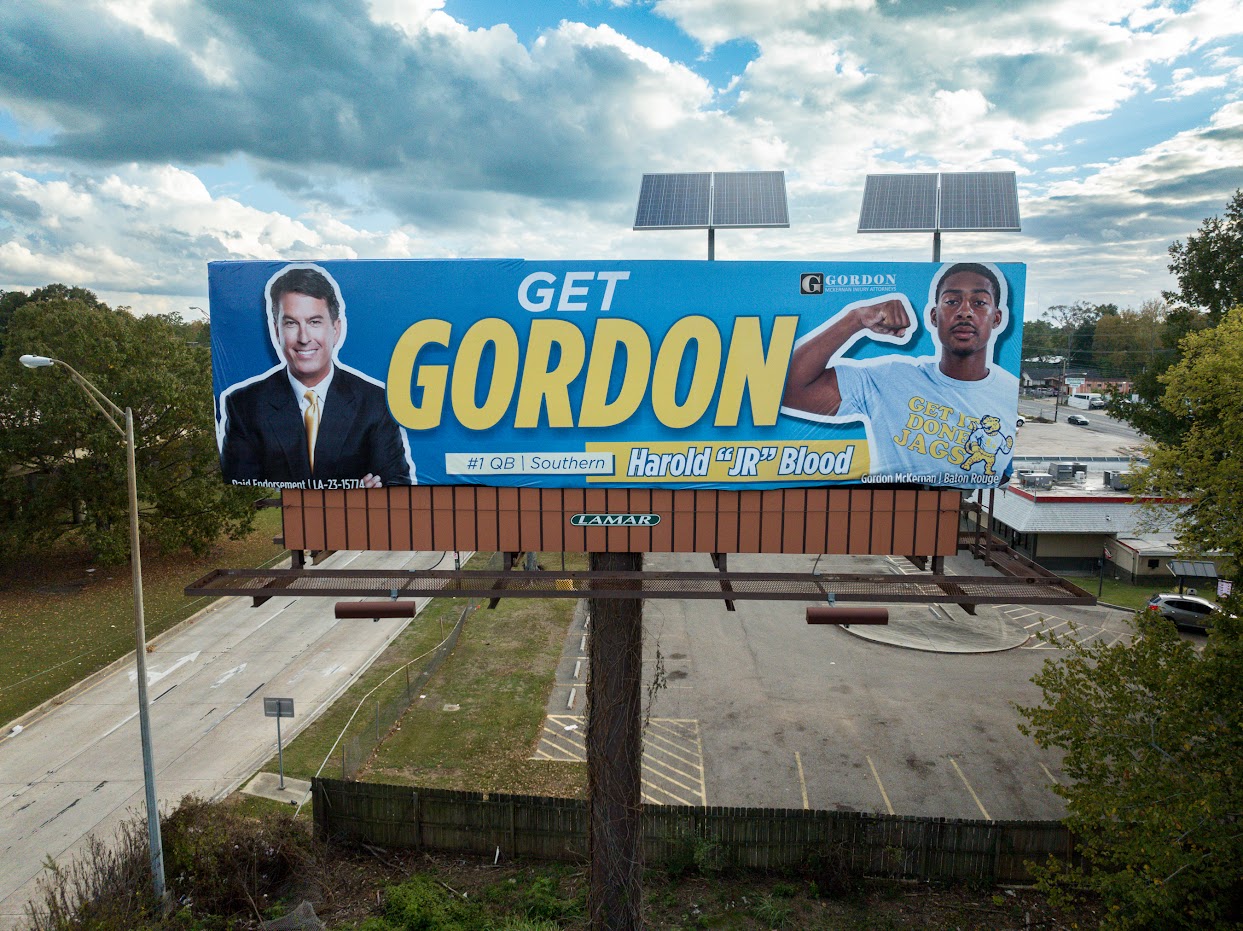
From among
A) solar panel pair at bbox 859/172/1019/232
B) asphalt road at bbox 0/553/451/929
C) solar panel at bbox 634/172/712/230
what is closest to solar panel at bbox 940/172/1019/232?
solar panel pair at bbox 859/172/1019/232

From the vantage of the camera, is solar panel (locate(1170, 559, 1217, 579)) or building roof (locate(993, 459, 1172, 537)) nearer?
solar panel (locate(1170, 559, 1217, 579))

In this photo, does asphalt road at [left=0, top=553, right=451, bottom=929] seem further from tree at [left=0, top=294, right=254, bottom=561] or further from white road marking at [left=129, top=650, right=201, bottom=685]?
tree at [left=0, top=294, right=254, bottom=561]

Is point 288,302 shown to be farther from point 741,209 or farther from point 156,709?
point 156,709

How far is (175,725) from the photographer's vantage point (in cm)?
2262

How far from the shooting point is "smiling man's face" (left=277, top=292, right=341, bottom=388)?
10375mm

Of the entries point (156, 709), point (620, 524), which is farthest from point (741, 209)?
point (156, 709)

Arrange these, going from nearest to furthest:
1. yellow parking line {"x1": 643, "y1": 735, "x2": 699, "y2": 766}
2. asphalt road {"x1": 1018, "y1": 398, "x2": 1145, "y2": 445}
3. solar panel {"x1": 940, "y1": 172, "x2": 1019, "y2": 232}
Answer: solar panel {"x1": 940, "y1": 172, "x2": 1019, "y2": 232}
yellow parking line {"x1": 643, "y1": 735, "x2": 699, "y2": 766}
asphalt road {"x1": 1018, "y1": 398, "x2": 1145, "y2": 445}

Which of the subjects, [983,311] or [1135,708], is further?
[1135,708]

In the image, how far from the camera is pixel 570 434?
10602 millimetres

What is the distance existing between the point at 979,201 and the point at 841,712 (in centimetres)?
1703

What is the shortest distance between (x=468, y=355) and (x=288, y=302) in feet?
8.56

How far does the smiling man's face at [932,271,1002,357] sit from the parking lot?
7.38 meters

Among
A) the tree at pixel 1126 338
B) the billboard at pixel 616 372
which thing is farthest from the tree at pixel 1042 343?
the billboard at pixel 616 372

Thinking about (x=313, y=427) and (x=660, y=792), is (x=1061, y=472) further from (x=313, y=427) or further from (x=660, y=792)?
(x=313, y=427)
